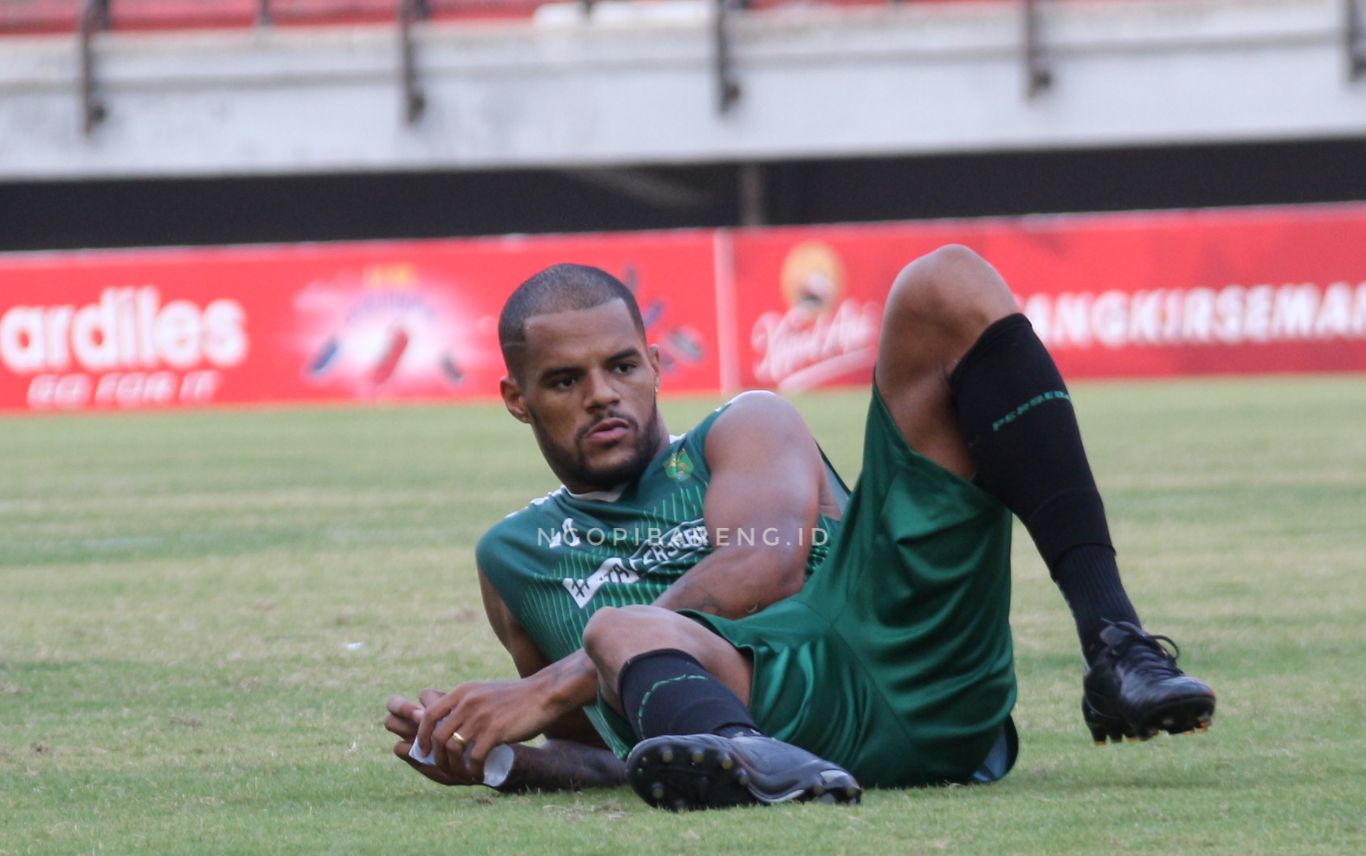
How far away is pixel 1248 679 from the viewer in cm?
515

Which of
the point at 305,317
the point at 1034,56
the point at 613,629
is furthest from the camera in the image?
the point at 1034,56

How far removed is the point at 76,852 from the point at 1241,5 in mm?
22446

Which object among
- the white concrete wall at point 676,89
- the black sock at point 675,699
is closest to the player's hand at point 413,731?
the black sock at point 675,699

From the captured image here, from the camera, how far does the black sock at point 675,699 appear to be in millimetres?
3377

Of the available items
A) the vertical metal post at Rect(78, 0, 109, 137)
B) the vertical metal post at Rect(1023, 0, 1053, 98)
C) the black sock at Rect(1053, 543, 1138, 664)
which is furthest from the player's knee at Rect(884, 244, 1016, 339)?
the vertical metal post at Rect(78, 0, 109, 137)

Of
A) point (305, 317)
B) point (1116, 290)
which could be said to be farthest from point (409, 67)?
point (1116, 290)

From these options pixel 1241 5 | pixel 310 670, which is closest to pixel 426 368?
pixel 1241 5

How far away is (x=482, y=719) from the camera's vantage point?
3.68 meters

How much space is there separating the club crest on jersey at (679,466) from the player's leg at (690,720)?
1.24 ft

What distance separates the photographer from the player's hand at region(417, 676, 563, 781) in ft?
12.0

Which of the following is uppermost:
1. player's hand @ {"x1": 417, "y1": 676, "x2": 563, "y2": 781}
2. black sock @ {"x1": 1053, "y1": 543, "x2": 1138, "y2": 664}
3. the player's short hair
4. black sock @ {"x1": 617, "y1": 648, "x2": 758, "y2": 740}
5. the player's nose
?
the player's short hair

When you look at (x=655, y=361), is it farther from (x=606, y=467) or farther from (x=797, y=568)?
(x=797, y=568)

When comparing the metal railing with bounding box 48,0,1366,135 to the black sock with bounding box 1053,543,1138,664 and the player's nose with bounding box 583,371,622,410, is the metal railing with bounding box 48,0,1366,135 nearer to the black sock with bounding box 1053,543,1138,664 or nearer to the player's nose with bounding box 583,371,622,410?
the player's nose with bounding box 583,371,622,410

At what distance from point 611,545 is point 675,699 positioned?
59 cm
